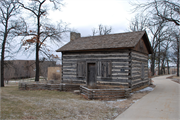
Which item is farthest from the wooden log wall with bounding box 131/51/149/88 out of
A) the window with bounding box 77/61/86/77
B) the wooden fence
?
the window with bounding box 77/61/86/77

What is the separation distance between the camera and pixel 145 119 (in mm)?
5840

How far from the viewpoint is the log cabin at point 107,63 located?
12281 millimetres

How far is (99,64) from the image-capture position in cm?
1320

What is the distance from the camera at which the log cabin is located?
12.3 meters

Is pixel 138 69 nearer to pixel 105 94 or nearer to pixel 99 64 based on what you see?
pixel 99 64

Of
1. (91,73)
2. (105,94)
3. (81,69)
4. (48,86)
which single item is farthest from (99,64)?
(48,86)

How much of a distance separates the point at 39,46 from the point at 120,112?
538 inches

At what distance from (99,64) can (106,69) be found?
0.74m

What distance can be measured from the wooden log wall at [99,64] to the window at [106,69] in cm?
24

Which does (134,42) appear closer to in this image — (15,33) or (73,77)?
(73,77)

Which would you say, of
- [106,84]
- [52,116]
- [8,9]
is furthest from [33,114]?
[8,9]

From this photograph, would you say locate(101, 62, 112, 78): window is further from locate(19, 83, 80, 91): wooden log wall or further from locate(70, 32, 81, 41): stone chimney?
locate(70, 32, 81, 41): stone chimney

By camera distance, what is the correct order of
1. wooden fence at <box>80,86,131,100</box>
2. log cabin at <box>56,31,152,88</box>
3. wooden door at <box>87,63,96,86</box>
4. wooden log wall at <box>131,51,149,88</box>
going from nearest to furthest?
wooden fence at <box>80,86,131,100</box>, log cabin at <box>56,31,152,88</box>, wooden log wall at <box>131,51,149,88</box>, wooden door at <box>87,63,96,86</box>

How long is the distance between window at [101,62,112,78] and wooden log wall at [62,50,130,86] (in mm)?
237
